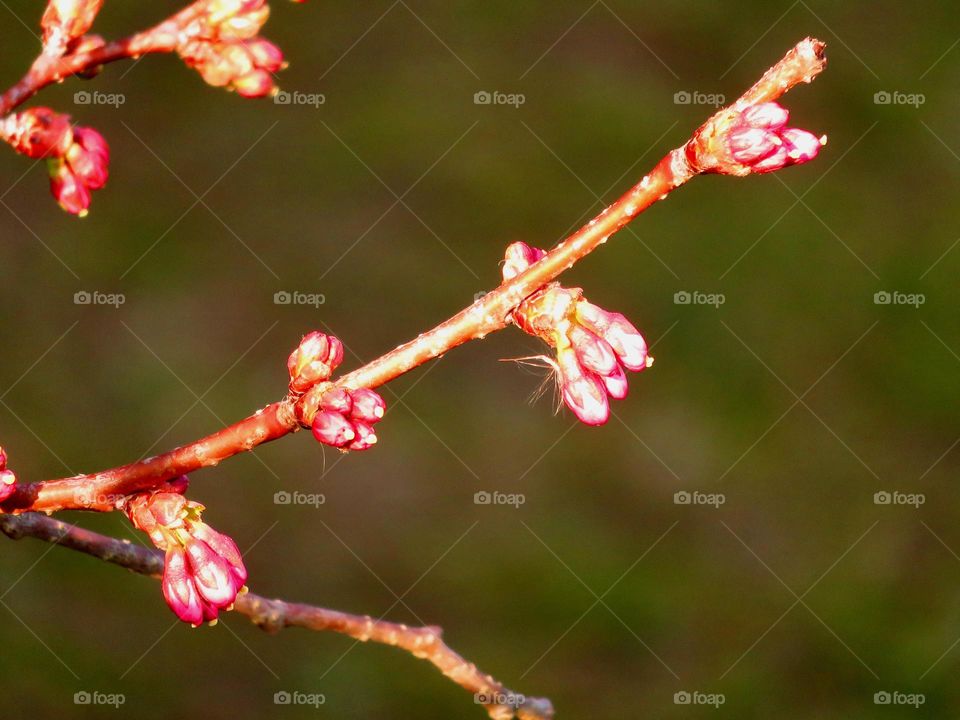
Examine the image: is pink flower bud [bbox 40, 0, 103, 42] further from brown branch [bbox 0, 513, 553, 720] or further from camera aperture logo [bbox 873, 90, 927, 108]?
camera aperture logo [bbox 873, 90, 927, 108]

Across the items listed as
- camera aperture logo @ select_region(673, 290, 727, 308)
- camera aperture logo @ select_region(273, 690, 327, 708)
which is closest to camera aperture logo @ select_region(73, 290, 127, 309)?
camera aperture logo @ select_region(273, 690, 327, 708)

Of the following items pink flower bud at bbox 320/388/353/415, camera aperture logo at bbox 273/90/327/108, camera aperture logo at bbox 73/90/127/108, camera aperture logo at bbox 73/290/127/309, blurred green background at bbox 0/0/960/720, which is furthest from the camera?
camera aperture logo at bbox 273/90/327/108

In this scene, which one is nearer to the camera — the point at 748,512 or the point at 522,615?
the point at 522,615

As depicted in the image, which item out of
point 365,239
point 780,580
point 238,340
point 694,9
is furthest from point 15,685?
point 694,9

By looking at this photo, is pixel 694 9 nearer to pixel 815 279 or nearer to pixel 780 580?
pixel 815 279

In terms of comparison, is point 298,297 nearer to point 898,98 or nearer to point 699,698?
point 699,698

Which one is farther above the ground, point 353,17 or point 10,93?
point 353,17

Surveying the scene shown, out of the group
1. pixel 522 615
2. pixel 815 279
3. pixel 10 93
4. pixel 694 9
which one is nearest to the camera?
pixel 10 93

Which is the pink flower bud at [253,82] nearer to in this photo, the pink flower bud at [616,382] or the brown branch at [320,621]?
the pink flower bud at [616,382]
